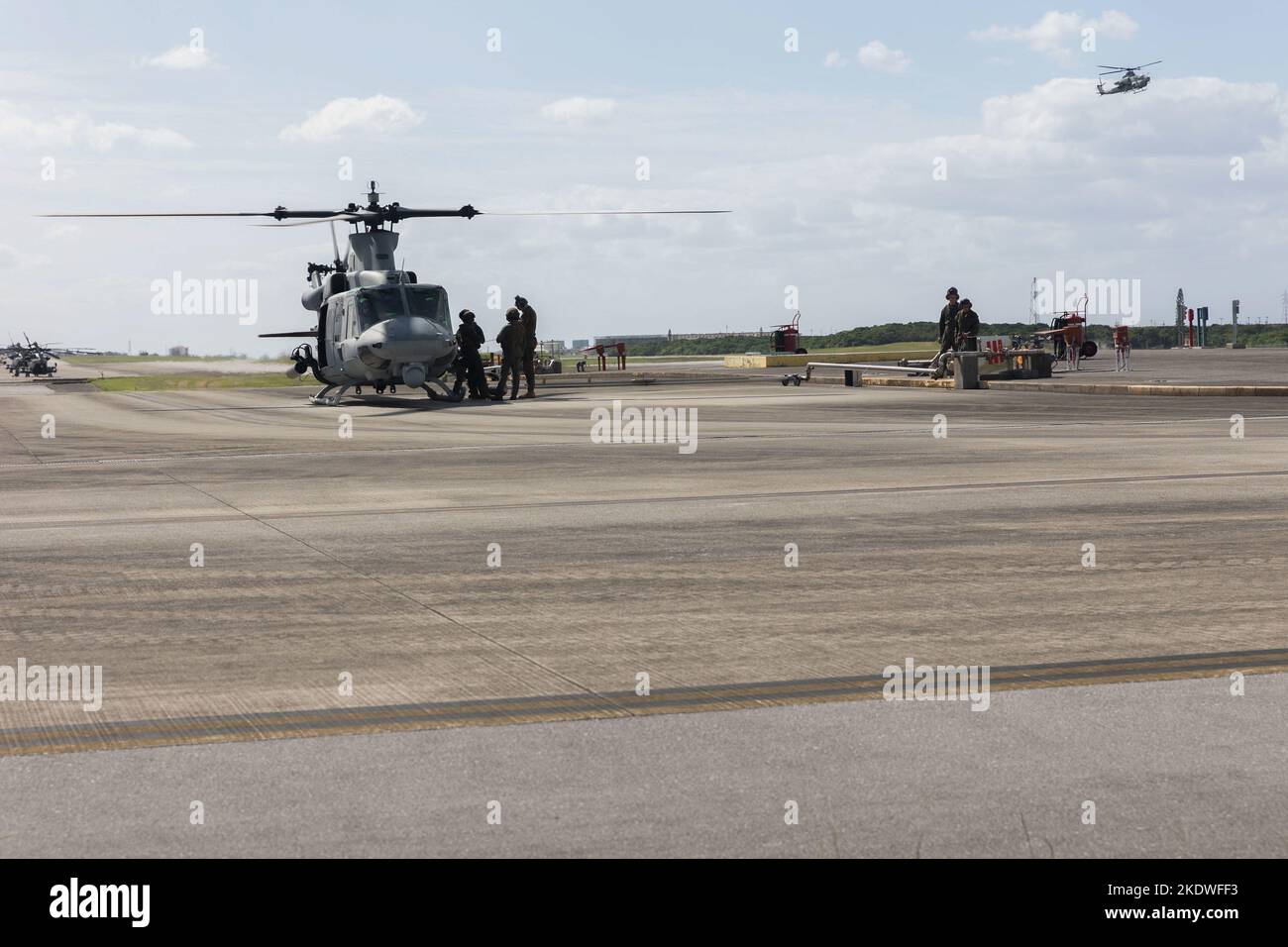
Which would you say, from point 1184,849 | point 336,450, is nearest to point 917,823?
point 1184,849

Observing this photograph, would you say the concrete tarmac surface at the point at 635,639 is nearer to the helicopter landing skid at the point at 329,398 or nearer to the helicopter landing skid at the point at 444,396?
the helicopter landing skid at the point at 444,396

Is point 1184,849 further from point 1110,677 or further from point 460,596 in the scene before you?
point 460,596

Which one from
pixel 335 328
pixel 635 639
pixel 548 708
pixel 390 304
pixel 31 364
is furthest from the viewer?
pixel 31 364

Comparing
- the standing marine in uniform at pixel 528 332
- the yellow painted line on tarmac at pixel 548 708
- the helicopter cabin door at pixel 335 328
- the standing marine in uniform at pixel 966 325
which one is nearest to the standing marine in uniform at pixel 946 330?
the standing marine in uniform at pixel 966 325

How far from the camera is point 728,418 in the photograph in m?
25.9

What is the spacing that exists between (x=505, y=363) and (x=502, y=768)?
28.4 m

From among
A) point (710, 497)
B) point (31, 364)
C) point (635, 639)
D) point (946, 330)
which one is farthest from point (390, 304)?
point (31, 364)

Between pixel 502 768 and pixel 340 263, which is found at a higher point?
pixel 340 263

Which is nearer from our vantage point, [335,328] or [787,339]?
[335,328]

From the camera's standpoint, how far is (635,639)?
7422mm

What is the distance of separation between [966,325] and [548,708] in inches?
1145

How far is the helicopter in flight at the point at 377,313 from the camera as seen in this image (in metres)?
30.1

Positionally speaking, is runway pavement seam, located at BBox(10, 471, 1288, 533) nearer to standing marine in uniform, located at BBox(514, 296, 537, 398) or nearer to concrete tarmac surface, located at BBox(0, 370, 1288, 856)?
concrete tarmac surface, located at BBox(0, 370, 1288, 856)

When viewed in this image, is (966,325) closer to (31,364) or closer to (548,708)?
(548,708)
